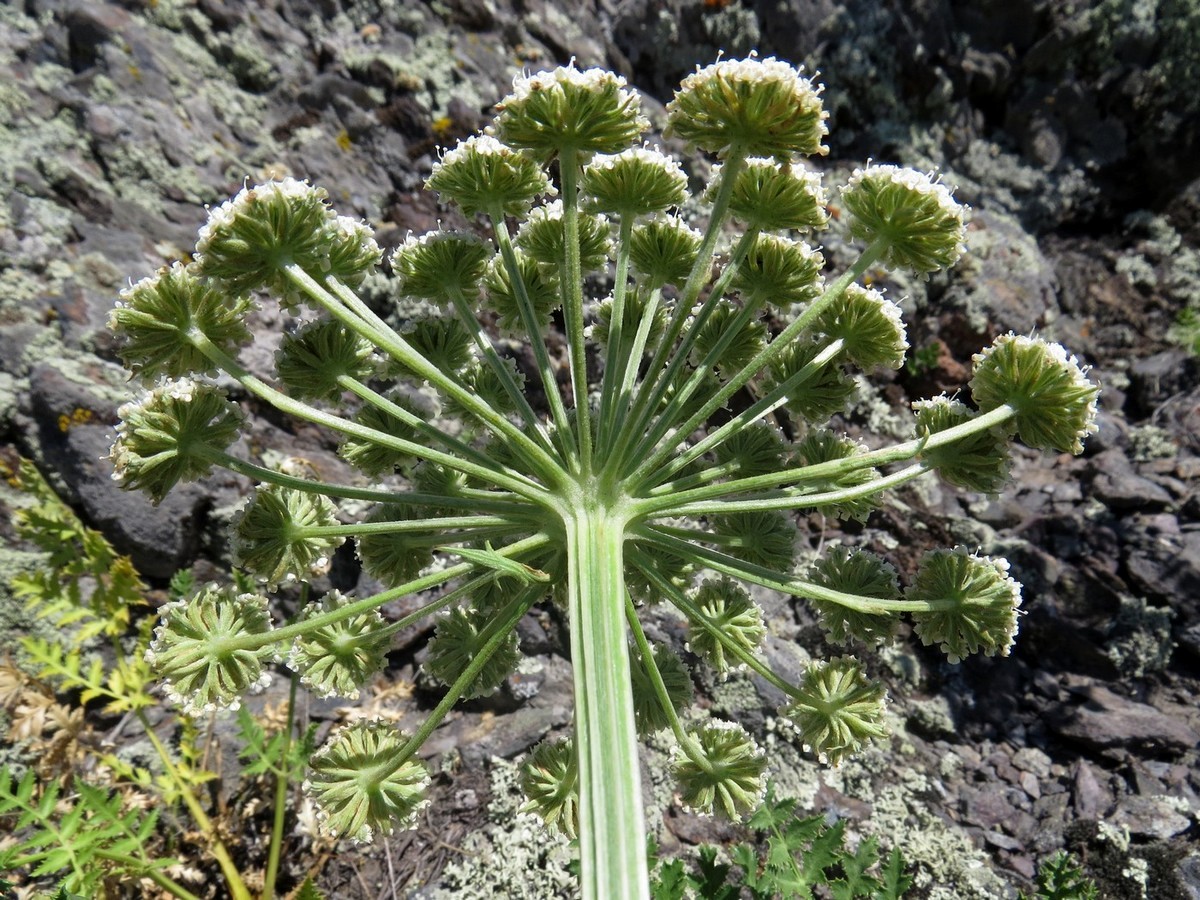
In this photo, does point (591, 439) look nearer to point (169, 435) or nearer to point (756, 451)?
point (756, 451)

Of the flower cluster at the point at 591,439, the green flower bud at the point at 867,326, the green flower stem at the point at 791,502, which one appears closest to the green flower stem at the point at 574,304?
the flower cluster at the point at 591,439

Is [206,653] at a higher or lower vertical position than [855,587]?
lower

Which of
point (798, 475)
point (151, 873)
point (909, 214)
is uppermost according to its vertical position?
point (909, 214)

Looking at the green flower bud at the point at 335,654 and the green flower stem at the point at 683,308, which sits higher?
the green flower stem at the point at 683,308

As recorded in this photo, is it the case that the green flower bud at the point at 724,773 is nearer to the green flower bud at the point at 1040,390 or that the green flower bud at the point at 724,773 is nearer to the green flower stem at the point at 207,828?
the green flower bud at the point at 1040,390

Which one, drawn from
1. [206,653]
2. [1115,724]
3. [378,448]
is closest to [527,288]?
[378,448]
